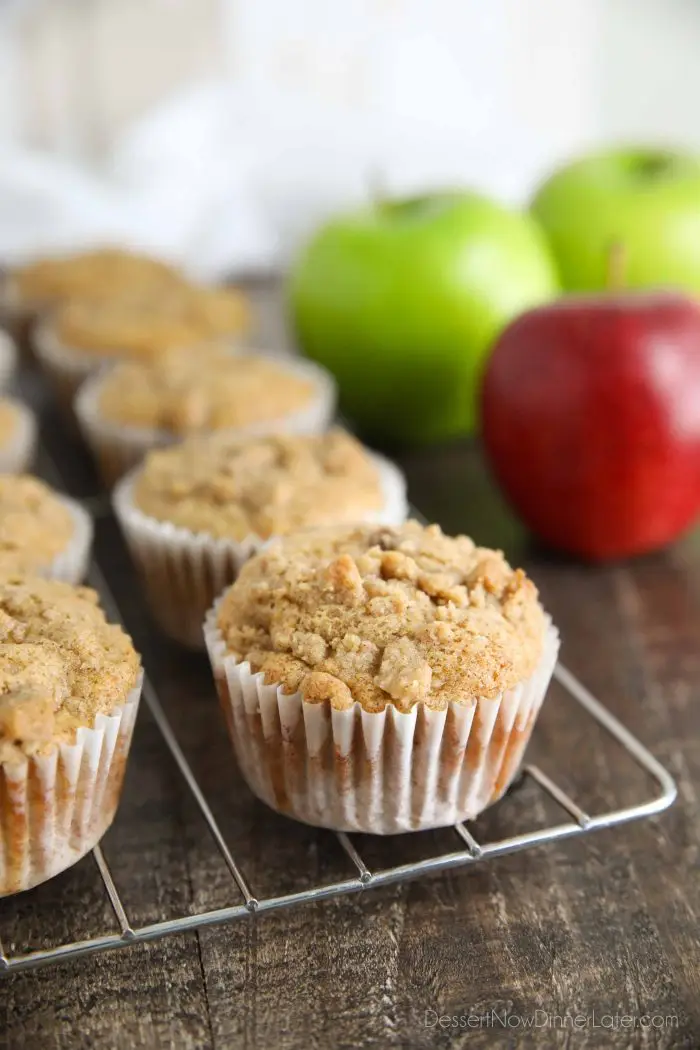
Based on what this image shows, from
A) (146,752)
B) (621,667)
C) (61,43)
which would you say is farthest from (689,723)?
(61,43)

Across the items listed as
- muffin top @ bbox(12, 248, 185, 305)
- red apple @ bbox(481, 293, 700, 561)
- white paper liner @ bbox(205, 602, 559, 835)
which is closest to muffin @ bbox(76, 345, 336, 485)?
red apple @ bbox(481, 293, 700, 561)

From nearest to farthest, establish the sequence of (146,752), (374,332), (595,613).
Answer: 1. (146,752)
2. (595,613)
3. (374,332)

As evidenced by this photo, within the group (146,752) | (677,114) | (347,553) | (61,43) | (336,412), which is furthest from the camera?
(677,114)

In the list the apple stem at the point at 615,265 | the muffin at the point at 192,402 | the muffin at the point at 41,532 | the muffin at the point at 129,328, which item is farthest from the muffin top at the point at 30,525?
the apple stem at the point at 615,265

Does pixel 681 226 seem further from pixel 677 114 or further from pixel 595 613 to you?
pixel 677 114

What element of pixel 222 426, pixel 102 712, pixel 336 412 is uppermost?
pixel 102 712

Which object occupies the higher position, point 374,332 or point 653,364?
point 653,364
